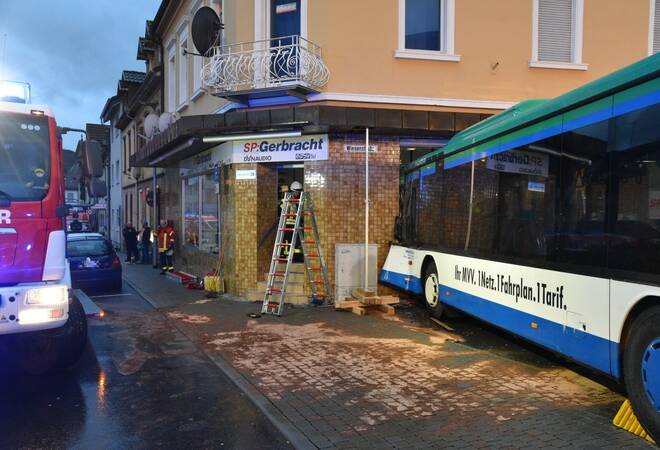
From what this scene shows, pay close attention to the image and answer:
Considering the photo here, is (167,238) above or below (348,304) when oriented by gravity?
above

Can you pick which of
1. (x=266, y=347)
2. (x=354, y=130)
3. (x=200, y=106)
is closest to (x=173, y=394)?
(x=266, y=347)

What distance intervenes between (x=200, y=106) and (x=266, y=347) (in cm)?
899

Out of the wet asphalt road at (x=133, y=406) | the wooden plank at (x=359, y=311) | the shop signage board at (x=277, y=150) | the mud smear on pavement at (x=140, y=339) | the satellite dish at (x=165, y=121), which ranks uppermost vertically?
the satellite dish at (x=165, y=121)

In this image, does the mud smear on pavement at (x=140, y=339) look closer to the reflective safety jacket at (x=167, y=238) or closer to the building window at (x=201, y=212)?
the building window at (x=201, y=212)

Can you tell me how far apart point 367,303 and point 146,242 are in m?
14.8

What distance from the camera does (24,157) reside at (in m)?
5.57

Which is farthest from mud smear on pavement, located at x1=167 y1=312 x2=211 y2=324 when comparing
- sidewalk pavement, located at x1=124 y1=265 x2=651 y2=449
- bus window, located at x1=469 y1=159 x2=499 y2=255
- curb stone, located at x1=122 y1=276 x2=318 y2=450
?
bus window, located at x1=469 y1=159 x2=499 y2=255

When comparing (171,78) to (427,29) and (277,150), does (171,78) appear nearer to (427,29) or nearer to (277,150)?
(277,150)

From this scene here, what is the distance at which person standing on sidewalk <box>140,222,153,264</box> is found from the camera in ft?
69.6

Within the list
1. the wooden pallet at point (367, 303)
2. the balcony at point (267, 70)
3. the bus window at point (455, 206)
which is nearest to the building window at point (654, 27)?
the bus window at point (455, 206)

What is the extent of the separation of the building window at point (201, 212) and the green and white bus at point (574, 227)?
6976 mm

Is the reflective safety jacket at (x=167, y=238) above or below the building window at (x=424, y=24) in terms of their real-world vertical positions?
below

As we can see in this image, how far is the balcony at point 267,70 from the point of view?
1024 centimetres

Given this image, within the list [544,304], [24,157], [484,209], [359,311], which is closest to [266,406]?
[544,304]
